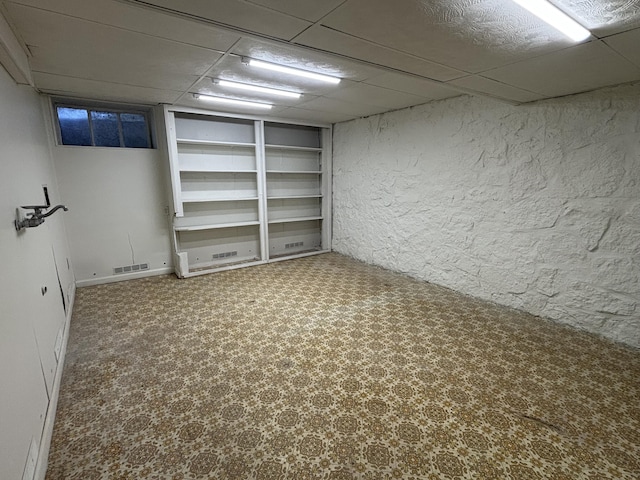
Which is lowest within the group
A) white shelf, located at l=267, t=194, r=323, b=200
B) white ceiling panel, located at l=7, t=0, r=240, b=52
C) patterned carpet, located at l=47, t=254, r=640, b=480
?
patterned carpet, located at l=47, t=254, r=640, b=480

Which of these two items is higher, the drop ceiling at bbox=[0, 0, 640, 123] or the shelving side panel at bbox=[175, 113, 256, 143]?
the drop ceiling at bbox=[0, 0, 640, 123]

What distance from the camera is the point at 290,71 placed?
236 centimetres

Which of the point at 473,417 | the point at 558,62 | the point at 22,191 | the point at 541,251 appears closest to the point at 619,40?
the point at 558,62

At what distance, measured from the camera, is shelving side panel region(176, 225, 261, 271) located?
439 centimetres

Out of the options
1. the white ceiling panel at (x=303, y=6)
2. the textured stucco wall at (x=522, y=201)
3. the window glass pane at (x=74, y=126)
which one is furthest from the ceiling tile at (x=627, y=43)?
the window glass pane at (x=74, y=126)

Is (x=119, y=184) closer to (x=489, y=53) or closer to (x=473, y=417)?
(x=489, y=53)

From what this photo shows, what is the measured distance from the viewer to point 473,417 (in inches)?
68.0

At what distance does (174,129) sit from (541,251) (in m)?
4.28

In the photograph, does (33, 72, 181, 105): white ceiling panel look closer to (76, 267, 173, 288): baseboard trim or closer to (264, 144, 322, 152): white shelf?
(264, 144, 322, 152): white shelf

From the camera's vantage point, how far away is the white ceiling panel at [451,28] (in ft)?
4.50

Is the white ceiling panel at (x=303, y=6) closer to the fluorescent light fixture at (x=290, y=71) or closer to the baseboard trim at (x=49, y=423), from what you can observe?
the fluorescent light fixture at (x=290, y=71)

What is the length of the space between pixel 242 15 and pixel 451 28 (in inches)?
41.7

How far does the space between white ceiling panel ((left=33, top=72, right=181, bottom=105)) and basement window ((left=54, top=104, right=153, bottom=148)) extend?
0.49 m

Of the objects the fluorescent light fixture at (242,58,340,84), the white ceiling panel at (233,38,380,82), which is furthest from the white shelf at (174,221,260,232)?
the white ceiling panel at (233,38,380,82)
